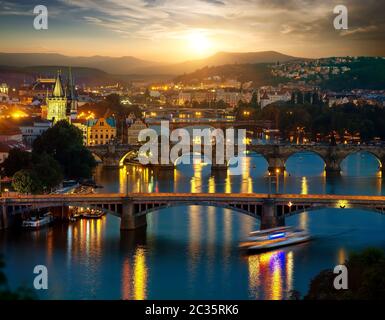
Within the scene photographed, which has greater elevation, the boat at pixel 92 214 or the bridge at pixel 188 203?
the bridge at pixel 188 203

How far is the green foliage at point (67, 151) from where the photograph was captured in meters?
20.7

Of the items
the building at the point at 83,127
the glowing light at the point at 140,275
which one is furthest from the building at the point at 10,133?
the glowing light at the point at 140,275

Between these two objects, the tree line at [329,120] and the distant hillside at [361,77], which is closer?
the tree line at [329,120]

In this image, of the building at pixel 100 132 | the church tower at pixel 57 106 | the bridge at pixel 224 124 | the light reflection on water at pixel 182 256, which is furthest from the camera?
the bridge at pixel 224 124

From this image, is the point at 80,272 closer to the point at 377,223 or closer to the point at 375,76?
the point at 377,223

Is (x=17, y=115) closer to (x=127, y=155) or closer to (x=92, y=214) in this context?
(x=127, y=155)

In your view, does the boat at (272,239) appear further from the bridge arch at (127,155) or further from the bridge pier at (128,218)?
the bridge arch at (127,155)

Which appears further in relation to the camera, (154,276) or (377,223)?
(377,223)

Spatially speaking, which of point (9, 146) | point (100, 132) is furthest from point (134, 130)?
point (9, 146)

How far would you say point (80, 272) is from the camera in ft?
38.0

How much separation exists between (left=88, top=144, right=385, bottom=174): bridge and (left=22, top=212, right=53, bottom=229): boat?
10.1m

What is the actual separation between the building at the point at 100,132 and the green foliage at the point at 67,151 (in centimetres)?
630
